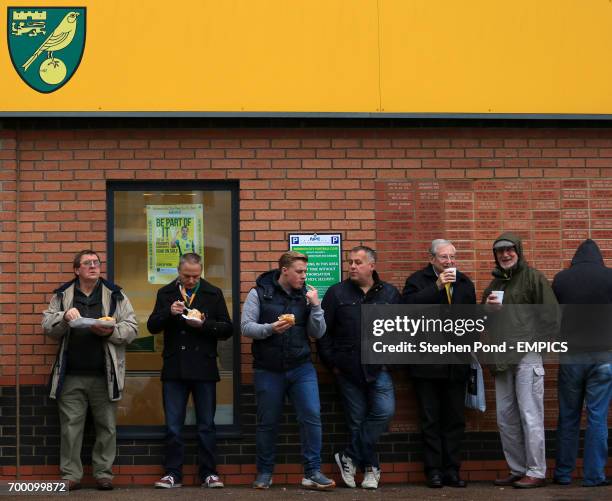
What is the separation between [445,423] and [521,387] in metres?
0.69

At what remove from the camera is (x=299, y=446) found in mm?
9477

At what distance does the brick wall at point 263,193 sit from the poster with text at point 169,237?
31 cm

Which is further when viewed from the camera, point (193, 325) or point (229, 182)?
point (229, 182)

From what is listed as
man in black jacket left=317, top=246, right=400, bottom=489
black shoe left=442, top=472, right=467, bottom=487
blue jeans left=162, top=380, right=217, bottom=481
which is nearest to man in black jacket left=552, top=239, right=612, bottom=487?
black shoe left=442, top=472, right=467, bottom=487

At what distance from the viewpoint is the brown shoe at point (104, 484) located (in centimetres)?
907

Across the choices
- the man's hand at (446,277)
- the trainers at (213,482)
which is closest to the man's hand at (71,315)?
the trainers at (213,482)

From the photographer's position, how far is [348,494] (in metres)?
8.98

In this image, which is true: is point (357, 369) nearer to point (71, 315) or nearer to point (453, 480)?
point (453, 480)

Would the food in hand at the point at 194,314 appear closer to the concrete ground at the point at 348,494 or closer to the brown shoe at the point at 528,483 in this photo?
the concrete ground at the point at 348,494

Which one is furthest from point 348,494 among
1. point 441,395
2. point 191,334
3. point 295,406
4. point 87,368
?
point 87,368
